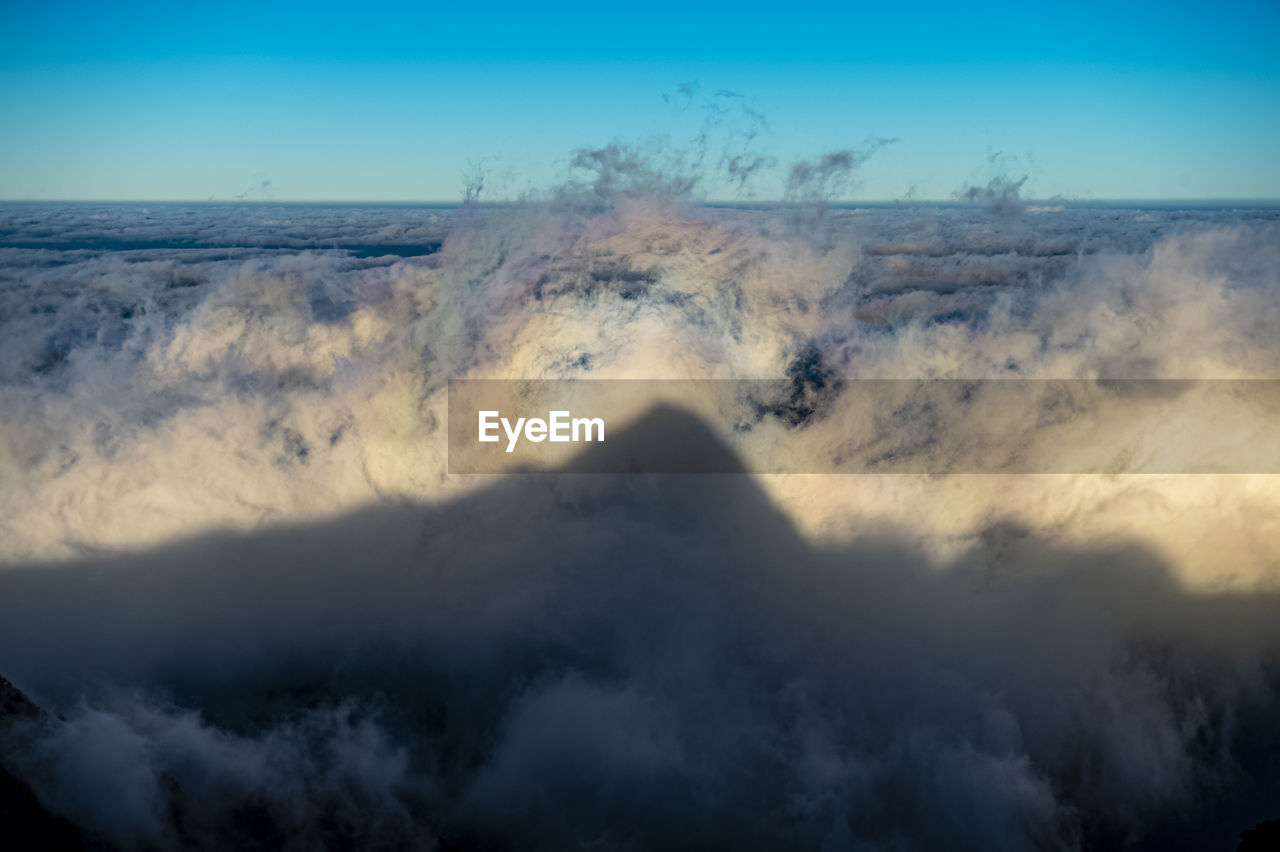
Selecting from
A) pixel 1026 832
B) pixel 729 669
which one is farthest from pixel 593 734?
pixel 1026 832

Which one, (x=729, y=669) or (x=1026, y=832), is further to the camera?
(x=729, y=669)

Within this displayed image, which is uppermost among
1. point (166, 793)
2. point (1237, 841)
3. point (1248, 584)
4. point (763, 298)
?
point (763, 298)

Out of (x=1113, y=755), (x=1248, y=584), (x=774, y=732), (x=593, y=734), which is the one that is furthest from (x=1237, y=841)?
(x=593, y=734)

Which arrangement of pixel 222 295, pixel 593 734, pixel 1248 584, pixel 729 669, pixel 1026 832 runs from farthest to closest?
pixel 222 295 < pixel 1248 584 < pixel 729 669 < pixel 593 734 < pixel 1026 832

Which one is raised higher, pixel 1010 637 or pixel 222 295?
pixel 222 295

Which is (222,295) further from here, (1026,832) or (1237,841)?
(1237,841)

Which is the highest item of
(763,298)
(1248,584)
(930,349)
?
(763,298)

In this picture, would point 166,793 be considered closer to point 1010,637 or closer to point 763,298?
point 763,298

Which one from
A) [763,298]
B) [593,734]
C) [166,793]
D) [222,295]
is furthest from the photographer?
[222,295]

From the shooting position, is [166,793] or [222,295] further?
[222,295]
